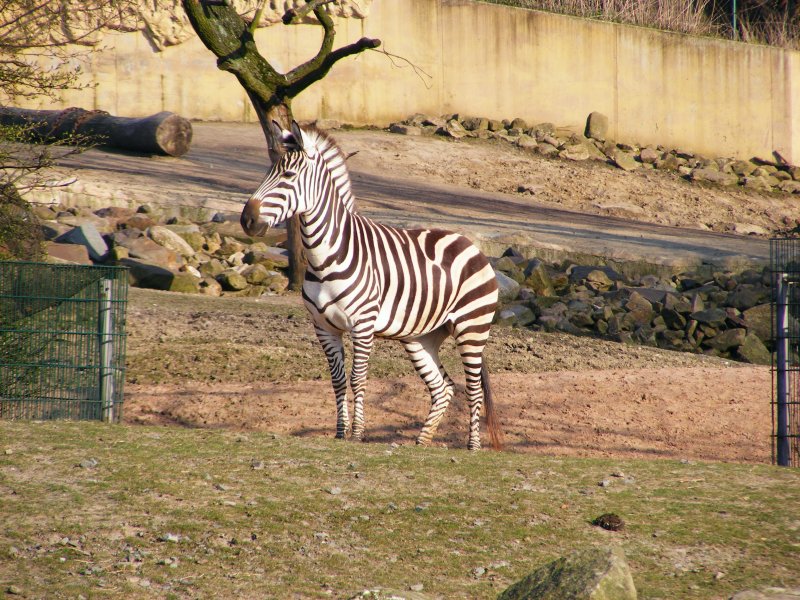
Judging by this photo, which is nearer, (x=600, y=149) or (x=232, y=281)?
(x=232, y=281)

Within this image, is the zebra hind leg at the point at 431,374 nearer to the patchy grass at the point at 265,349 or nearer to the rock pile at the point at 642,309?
the patchy grass at the point at 265,349

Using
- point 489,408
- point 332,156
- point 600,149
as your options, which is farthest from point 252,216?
point 600,149

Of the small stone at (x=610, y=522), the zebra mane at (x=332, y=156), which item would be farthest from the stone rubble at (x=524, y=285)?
the small stone at (x=610, y=522)

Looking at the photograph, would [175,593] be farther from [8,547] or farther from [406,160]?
[406,160]

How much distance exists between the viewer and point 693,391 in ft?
37.0

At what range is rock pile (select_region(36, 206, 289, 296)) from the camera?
14.4m

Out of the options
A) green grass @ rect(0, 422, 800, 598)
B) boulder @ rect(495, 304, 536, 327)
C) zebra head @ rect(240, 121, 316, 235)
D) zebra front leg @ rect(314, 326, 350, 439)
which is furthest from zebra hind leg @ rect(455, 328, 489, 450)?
boulder @ rect(495, 304, 536, 327)

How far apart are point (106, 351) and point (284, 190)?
2.02 m

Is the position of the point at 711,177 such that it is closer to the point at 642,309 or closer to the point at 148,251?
the point at 642,309

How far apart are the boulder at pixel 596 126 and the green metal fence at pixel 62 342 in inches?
895

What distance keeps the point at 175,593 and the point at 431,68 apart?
2468cm

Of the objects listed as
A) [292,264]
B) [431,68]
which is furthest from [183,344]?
[431,68]

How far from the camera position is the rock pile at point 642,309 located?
14.6 metres

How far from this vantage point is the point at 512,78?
28516 millimetres
